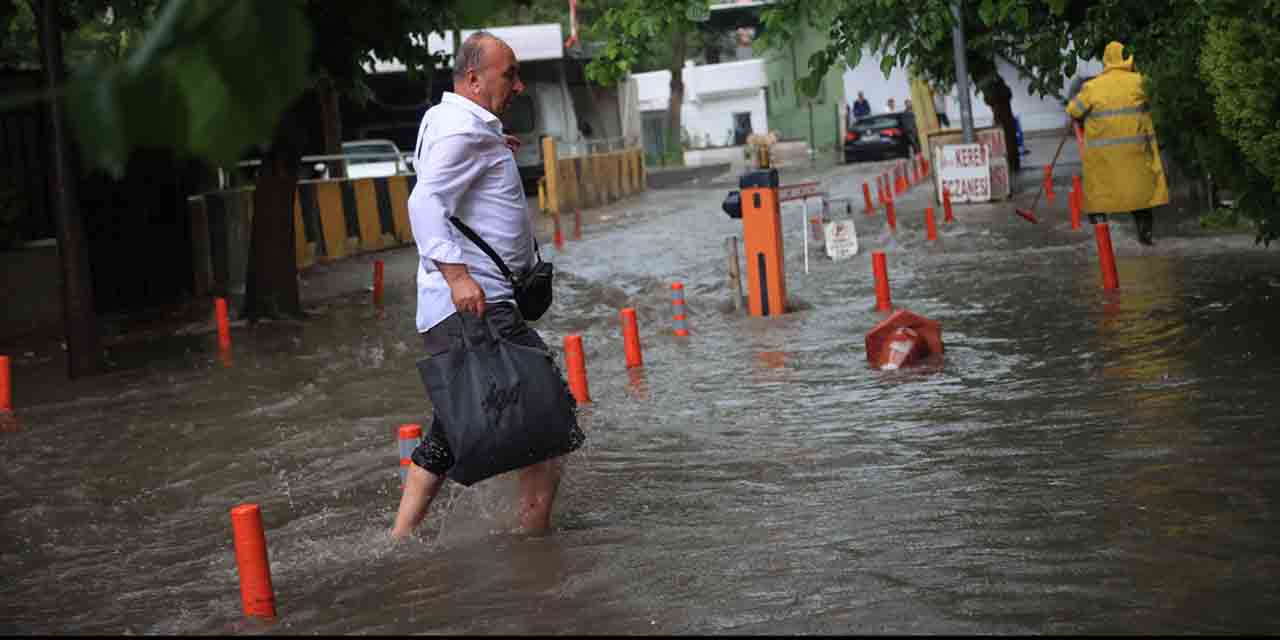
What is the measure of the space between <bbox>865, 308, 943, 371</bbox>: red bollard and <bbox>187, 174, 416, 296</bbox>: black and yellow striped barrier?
25.5 ft

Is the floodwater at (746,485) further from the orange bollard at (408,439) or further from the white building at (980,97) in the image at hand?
the white building at (980,97)

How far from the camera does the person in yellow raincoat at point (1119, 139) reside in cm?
1591

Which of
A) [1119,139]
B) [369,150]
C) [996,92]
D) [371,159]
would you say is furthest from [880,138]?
[1119,139]

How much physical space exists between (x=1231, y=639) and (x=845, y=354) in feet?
22.5

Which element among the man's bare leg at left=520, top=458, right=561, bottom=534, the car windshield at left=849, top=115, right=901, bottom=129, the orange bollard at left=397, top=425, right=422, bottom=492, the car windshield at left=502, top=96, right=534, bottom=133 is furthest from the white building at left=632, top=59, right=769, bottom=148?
the man's bare leg at left=520, top=458, right=561, bottom=534

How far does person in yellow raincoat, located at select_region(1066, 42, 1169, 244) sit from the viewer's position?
15914mm

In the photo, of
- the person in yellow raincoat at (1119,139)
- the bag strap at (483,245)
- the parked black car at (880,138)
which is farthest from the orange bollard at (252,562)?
the parked black car at (880,138)

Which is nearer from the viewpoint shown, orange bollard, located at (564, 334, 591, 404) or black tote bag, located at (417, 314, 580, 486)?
black tote bag, located at (417, 314, 580, 486)

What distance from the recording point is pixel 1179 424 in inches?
320

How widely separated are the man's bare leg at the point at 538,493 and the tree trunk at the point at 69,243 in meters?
7.68

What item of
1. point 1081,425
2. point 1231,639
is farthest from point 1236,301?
point 1231,639

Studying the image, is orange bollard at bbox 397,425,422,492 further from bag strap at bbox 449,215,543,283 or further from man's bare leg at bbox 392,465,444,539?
bag strap at bbox 449,215,543,283

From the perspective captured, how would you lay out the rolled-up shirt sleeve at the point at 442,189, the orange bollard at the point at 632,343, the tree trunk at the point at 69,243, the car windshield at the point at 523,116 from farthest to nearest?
the car windshield at the point at 523,116 → the tree trunk at the point at 69,243 → the orange bollard at the point at 632,343 → the rolled-up shirt sleeve at the point at 442,189

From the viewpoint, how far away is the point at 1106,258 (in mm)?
13734
